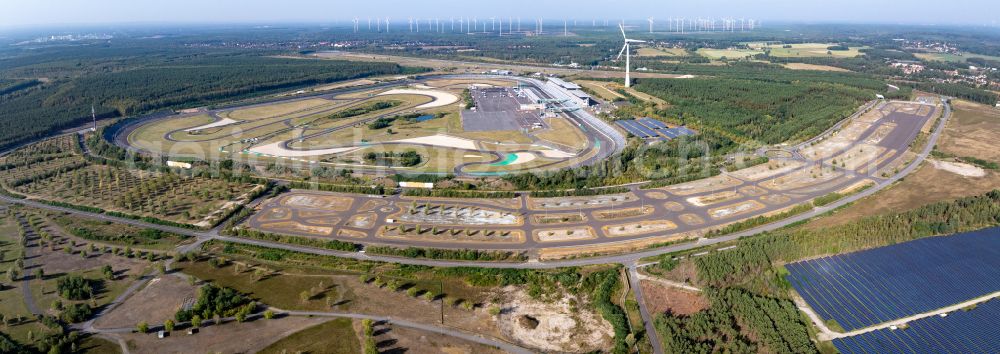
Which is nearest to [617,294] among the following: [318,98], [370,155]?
[370,155]

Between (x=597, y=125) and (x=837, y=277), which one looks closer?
(x=837, y=277)

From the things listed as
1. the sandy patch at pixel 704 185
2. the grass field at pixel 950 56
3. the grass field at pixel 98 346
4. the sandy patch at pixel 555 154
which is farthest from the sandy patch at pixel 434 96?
the grass field at pixel 950 56

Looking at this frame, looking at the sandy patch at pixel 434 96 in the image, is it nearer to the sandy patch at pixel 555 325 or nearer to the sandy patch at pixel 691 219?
the sandy patch at pixel 691 219

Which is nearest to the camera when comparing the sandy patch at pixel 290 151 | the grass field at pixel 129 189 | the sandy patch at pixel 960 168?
the grass field at pixel 129 189

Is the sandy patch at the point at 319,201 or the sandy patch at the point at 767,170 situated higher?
the sandy patch at the point at 767,170

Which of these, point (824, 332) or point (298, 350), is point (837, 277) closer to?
point (824, 332)

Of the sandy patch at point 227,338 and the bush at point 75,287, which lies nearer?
the sandy patch at point 227,338

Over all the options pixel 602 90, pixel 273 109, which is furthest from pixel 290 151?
pixel 602 90

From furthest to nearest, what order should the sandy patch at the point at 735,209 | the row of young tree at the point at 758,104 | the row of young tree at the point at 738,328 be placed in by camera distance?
the row of young tree at the point at 758,104, the sandy patch at the point at 735,209, the row of young tree at the point at 738,328
